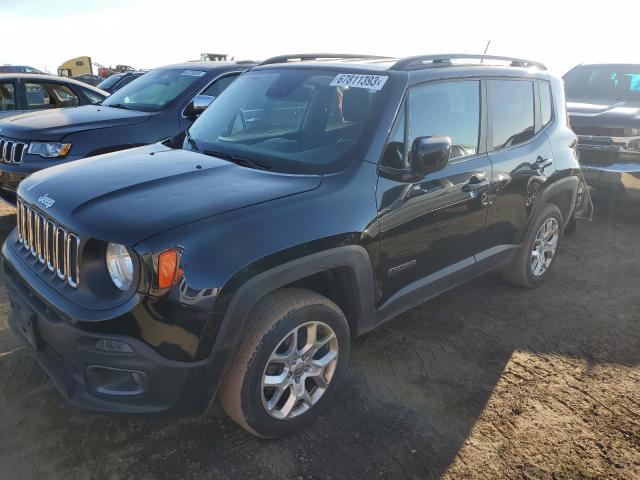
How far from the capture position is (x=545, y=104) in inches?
163

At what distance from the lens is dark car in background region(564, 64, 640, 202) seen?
5930 mm

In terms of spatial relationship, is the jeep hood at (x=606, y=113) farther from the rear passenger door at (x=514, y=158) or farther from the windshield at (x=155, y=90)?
the windshield at (x=155, y=90)

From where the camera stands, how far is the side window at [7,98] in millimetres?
6969

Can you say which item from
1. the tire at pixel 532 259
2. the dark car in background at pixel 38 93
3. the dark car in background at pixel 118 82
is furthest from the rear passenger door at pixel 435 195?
the dark car in background at pixel 118 82

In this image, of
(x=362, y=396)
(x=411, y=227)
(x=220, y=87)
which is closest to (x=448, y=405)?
(x=362, y=396)

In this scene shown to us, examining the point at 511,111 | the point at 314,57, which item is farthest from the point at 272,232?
the point at 511,111

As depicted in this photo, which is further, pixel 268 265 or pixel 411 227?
pixel 411 227

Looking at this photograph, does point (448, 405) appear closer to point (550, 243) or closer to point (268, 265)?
point (268, 265)

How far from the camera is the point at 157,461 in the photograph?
2.41m

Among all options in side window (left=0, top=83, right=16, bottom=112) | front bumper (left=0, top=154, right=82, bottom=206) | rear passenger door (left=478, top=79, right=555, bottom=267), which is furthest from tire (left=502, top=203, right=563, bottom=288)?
side window (left=0, top=83, right=16, bottom=112)

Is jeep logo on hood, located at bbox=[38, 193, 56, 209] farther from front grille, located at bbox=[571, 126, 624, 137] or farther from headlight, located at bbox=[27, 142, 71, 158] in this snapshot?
front grille, located at bbox=[571, 126, 624, 137]

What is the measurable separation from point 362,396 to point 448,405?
0.49 m

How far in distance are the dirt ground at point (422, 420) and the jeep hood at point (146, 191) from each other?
951 millimetres

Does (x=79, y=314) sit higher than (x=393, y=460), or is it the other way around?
(x=79, y=314)
